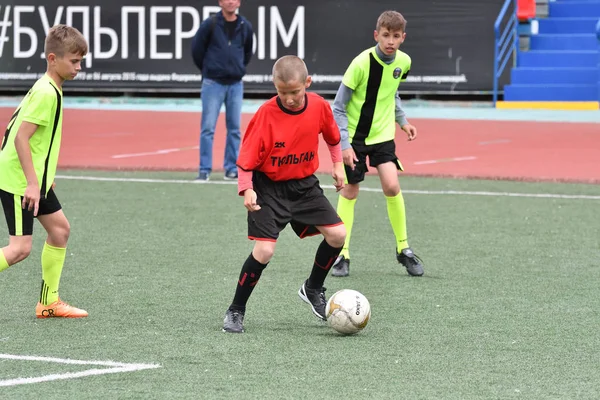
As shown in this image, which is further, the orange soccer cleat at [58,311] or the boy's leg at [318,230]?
the orange soccer cleat at [58,311]

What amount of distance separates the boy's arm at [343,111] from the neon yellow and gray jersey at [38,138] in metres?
2.27

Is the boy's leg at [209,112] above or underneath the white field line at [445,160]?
above

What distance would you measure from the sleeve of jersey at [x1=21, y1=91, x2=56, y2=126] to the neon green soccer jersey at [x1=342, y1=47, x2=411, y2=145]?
263cm

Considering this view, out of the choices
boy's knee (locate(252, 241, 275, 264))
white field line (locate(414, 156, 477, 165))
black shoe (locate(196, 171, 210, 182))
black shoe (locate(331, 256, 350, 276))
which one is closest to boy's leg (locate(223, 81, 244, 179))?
black shoe (locate(196, 171, 210, 182))

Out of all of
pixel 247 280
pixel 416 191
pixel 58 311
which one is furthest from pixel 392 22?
pixel 416 191

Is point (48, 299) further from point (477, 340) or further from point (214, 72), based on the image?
point (214, 72)

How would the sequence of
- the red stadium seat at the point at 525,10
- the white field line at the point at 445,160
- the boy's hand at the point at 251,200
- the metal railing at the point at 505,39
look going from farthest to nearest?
the red stadium seat at the point at 525,10
the metal railing at the point at 505,39
the white field line at the point at 445,160
the boy's hand at the point at 251,200

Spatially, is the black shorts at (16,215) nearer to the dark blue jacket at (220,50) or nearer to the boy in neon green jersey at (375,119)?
the boy in neon green jersey at (375,119)

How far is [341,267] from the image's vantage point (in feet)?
28.4

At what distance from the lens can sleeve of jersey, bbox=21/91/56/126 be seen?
6.51m

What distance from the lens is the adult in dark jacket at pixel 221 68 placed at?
45.4 feet

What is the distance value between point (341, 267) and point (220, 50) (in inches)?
226

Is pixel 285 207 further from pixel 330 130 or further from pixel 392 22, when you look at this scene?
pixel 392 22

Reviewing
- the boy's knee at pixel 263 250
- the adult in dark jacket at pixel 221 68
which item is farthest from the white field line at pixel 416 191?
the boy's knee at pixel 263 250
